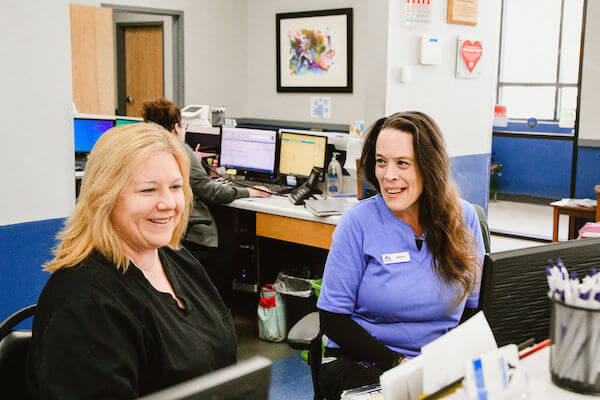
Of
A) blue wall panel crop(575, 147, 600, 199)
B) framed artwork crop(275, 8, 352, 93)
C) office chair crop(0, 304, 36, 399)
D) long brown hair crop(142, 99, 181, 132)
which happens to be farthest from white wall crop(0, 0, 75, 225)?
framed artwork crop(275, 8, 352, 93)

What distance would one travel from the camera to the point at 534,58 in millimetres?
8766

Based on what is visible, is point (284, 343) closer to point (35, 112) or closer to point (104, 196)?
point (35, 112)

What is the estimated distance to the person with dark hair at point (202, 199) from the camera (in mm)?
3705

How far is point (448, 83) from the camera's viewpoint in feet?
13.5

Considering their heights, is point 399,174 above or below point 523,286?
above

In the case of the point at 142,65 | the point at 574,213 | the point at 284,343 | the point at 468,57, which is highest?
the point at 142,65

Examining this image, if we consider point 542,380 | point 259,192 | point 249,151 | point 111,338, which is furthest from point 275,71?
point 542,380

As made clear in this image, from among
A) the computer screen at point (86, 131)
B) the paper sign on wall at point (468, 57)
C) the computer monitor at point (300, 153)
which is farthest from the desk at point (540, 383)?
the computer screen at point (86, 131)

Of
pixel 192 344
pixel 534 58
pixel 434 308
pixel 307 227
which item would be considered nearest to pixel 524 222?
pixel 534 58

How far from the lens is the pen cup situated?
1.01 metres

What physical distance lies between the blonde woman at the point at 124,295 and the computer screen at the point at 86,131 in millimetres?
3681

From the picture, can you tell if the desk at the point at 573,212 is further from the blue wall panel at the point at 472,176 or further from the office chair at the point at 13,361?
the office chair at the point at 13,361

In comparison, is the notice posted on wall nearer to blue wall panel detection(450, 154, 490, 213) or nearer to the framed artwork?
blue wall panel detection(450, 154, 490, 213)

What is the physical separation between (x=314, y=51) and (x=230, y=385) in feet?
22.9
